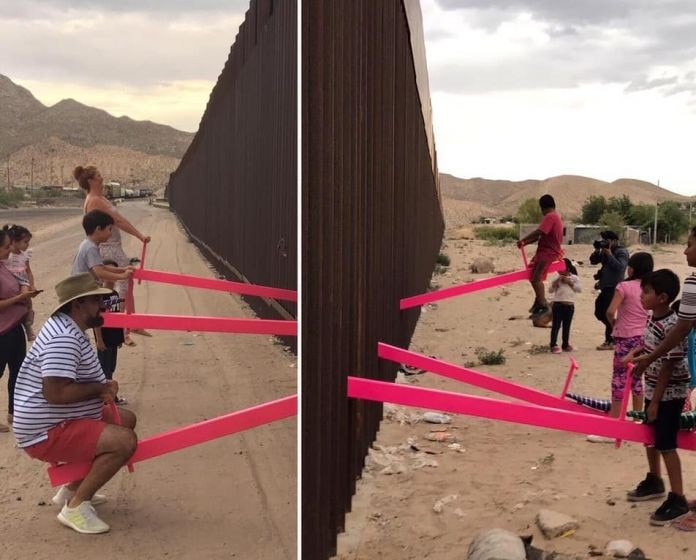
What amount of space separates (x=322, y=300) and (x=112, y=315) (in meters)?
1.44

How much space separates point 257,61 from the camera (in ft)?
30.3

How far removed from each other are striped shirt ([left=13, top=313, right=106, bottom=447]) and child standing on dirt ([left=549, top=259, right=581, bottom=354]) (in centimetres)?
637

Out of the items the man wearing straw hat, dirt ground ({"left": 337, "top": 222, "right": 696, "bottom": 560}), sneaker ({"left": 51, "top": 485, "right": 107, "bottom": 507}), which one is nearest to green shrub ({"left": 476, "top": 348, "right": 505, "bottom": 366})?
dirt ground ({"left": 337, "top": 222, "right": 696, "bottom": 560})

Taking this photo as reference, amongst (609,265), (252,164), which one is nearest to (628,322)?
(609,265)

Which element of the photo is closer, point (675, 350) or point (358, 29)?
point (675, 350)

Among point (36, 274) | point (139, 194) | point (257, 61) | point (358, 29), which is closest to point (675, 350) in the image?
point (358, 29)

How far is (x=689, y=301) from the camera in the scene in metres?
3.72

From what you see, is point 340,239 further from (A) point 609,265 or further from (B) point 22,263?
(A) point 609,265

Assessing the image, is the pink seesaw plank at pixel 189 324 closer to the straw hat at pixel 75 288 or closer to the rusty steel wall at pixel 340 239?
the rusty steel wall at pixel 340 239

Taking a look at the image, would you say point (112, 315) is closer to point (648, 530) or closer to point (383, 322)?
point (383, 322)

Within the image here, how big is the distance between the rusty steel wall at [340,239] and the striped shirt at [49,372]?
3.22 ft

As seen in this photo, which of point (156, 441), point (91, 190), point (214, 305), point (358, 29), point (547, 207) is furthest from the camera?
point (547, 207)

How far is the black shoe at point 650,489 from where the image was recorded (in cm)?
439

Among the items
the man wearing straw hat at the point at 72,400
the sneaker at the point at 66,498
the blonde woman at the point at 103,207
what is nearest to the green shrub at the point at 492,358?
the blonde woman at the point at 103,207
